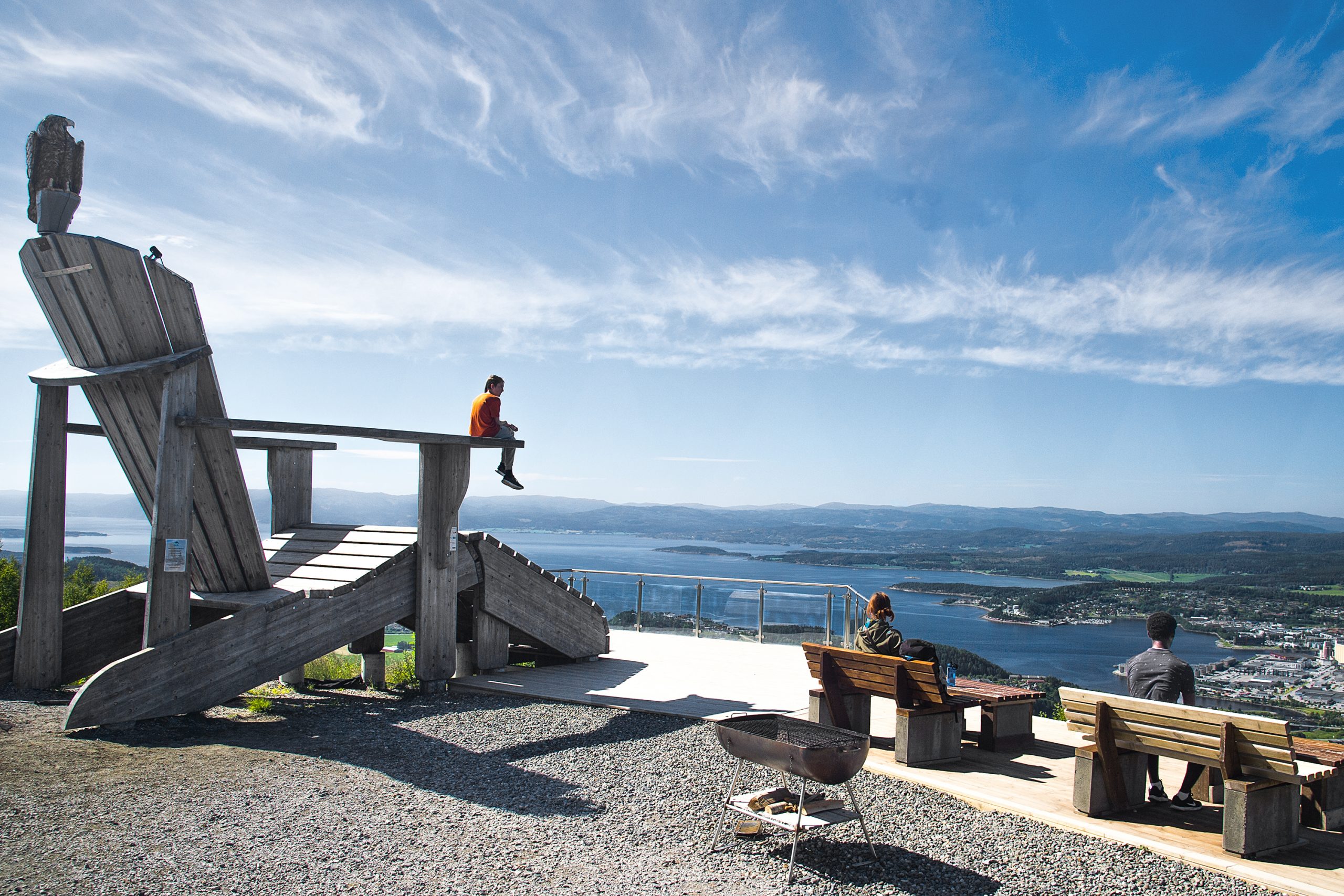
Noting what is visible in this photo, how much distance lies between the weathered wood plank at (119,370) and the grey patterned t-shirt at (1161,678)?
7091 millimetres

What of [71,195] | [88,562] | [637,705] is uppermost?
[71,195]

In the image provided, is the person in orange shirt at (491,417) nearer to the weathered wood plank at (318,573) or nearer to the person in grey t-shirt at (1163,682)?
the weathered wood plank at (318,573)

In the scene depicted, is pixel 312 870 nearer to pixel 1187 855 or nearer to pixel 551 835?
pixel 551 835

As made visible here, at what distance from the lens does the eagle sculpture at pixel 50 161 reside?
21.2 ft

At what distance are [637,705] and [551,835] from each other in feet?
10.5

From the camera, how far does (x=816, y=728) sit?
15.1ft

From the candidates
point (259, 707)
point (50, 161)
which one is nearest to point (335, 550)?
point (259, 707)

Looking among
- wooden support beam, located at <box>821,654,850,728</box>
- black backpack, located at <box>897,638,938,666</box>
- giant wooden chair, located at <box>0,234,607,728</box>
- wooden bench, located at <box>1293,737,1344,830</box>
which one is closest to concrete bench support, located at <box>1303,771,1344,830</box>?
wooden bench, located at <box>1293,737,1344,830</box>

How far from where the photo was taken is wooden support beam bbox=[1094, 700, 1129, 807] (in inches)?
185

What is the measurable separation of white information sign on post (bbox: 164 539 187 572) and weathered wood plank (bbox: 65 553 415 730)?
506mm

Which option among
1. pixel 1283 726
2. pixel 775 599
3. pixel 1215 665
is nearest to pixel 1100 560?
pixel 1215 665

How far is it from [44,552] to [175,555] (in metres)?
1.81

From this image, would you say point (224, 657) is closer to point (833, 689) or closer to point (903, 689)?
point (833, 689)

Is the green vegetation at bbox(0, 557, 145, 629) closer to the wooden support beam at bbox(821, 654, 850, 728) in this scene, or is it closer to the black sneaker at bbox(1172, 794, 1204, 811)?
the wooden support beam at bbox(821, 654, 850, 728)
